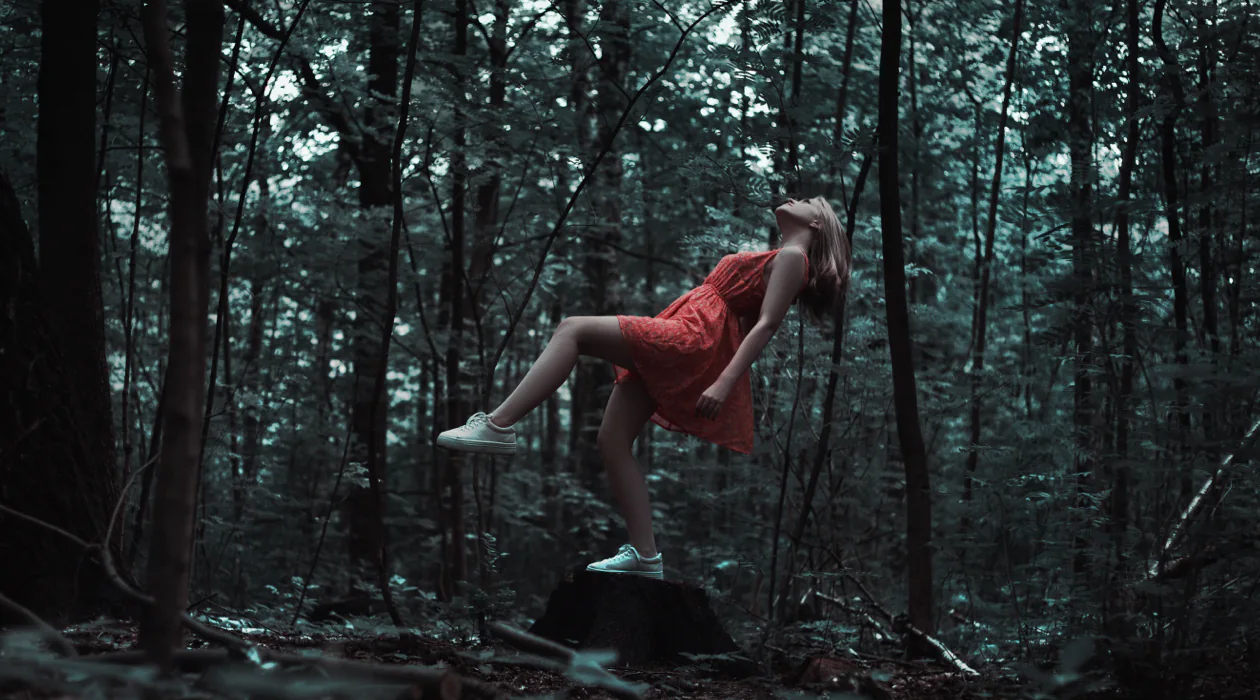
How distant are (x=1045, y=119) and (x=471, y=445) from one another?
3.74m

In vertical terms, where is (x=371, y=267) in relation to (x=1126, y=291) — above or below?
above

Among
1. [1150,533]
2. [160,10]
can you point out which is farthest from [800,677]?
[160,10]

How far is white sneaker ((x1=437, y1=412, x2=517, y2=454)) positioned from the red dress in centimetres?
63

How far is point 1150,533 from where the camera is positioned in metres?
4.51

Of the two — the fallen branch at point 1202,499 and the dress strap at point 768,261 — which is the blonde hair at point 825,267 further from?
the fallen branch at point 1202,499

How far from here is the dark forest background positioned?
2959 millimetres

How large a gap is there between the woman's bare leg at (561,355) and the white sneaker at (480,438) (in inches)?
1.4

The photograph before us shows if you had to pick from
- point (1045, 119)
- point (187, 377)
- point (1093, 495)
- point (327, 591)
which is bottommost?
point (327, 591)

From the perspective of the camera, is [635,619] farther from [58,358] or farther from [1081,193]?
[1081,193]

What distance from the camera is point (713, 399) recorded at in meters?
3.63

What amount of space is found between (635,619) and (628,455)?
2.31ft

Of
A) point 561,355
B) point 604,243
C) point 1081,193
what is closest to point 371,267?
point 604,243

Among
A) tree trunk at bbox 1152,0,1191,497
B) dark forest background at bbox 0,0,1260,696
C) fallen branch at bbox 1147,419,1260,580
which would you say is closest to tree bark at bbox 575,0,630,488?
dark forest background at bbox 0,0,1260,696

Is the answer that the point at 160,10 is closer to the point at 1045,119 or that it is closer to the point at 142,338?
the point at 1045,119
